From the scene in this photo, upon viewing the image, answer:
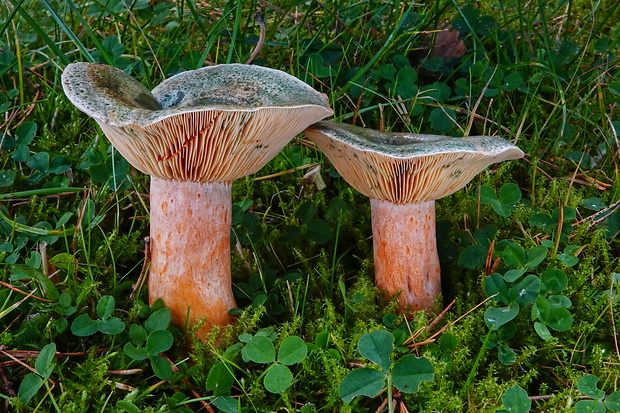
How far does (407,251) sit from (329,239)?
0.39 metres

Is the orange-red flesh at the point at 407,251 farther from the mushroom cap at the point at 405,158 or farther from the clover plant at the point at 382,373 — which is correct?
the clover plant at the point at 382,373

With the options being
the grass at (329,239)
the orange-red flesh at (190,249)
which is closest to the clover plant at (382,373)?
the grass at (329,239)

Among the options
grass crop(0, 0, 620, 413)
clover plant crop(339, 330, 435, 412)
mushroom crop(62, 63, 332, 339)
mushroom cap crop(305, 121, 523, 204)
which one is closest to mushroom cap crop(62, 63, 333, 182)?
mushroom crop(62, 63, 332, 339)

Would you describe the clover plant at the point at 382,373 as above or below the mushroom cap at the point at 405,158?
below

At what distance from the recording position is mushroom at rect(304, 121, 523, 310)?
5.89ft

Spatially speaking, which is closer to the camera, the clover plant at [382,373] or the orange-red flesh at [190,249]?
the clover plant at [382,373]

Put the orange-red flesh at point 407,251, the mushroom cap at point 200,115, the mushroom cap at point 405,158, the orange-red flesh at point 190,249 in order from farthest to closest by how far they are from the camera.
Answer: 1. the orange-red flesh at point 407,251
2. the orange-red flesh at point 190,249
3. the mushroom cap at point 405,158
4. the mushroom cap at point 200,115

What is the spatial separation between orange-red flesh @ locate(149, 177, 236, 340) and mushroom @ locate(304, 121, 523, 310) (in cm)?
42

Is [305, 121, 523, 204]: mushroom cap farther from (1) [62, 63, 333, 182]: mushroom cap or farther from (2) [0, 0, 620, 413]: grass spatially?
(2) [0, 0, 620, 413]: grass

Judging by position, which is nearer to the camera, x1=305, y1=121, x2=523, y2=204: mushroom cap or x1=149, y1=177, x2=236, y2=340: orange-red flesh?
x1=305, y1=121, x2=523, y2=204: mushroom cap

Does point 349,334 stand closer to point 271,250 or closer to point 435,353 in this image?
point 435,353

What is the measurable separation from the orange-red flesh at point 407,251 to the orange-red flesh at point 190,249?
586 millimetres

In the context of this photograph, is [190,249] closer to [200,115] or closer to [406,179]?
[200,115]

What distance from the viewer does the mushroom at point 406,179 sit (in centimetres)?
179
